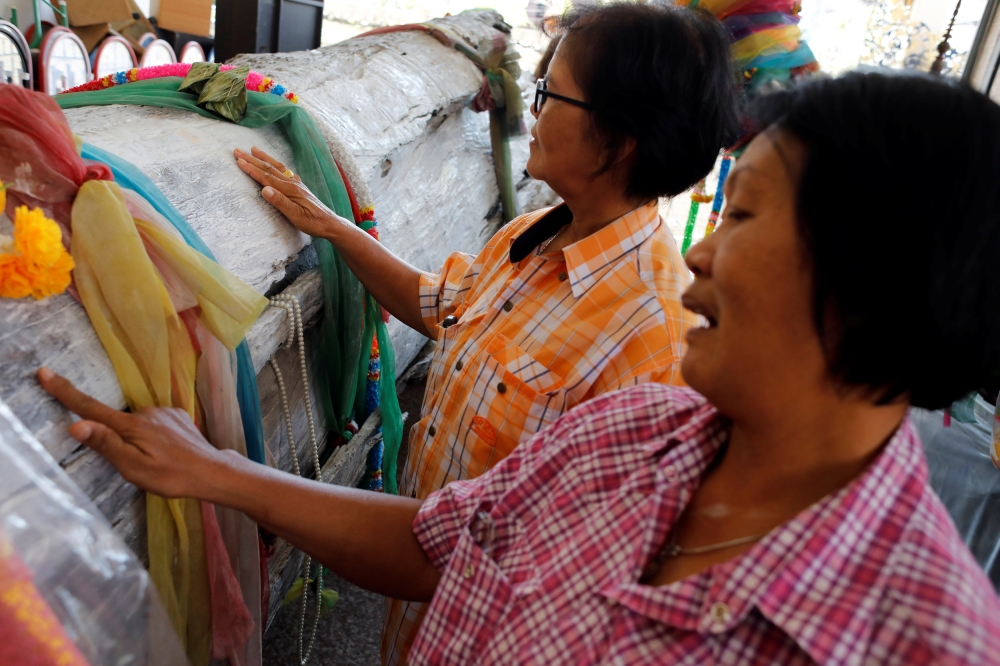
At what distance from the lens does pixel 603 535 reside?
2.70 feet

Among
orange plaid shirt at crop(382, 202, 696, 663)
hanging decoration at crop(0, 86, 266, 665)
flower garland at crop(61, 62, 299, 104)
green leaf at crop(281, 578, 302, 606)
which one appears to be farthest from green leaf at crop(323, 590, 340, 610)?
flower garland at crop(61, 62, 299, 104)

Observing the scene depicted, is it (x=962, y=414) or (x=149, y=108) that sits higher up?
(x=149, y=108)

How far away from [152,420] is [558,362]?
633mm

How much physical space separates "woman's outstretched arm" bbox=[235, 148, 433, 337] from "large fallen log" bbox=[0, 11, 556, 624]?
33 mm

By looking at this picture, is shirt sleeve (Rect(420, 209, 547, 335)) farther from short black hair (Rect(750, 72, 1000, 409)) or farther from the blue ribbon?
short black hair (Rect(750, 72, 1000, 409))

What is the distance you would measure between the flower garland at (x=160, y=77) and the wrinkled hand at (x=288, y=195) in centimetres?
27

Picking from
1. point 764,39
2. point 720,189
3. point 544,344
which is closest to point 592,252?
point 544,344

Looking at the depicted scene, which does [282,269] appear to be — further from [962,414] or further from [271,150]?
[962,414]

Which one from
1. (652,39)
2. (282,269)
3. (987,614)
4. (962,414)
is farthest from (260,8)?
(987,614)

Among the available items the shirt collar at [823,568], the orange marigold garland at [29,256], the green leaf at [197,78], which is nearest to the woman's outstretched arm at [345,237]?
the green leaf at [197,78]

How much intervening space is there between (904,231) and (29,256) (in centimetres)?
99

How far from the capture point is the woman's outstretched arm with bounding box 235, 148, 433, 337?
1.56 m

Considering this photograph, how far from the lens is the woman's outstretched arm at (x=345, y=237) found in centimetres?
156

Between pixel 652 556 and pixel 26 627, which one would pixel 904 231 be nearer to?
pixel 652 556
